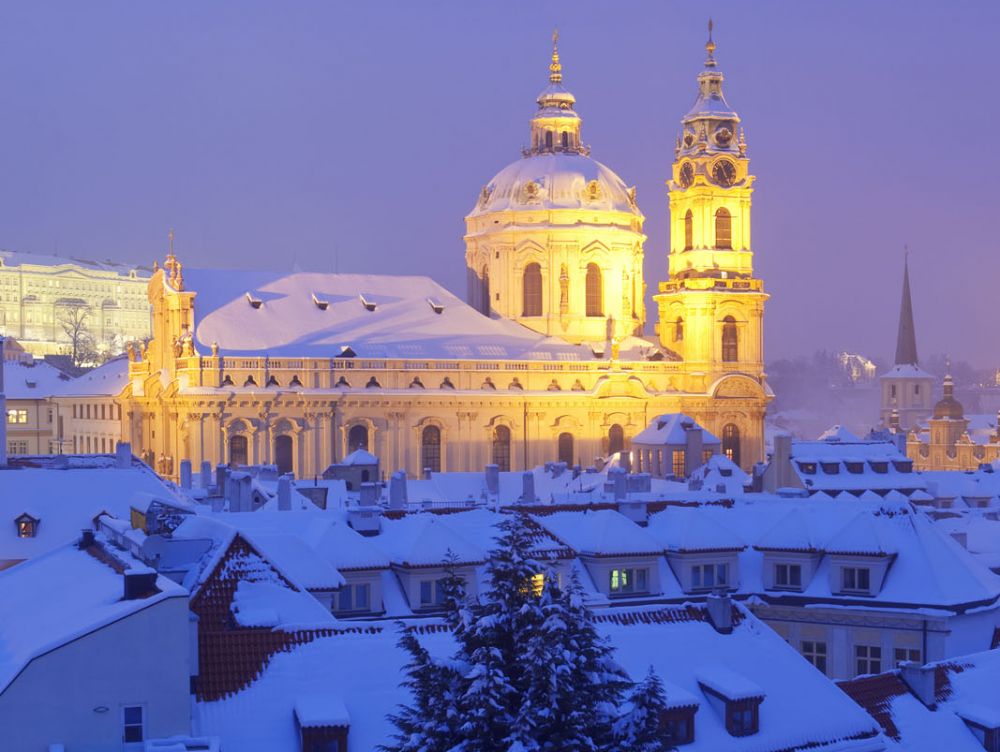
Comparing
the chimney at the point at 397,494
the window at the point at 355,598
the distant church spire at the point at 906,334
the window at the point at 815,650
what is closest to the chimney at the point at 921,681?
the window at the point at 815,650

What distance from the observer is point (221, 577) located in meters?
23.6

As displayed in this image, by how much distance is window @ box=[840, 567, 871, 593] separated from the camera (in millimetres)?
33125

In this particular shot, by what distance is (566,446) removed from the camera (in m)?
86.5

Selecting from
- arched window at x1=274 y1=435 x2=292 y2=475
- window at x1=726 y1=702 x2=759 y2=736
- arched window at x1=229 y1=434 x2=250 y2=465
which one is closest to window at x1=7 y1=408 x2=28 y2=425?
arched window at x1=229 y1=434 x2=250 y2=465

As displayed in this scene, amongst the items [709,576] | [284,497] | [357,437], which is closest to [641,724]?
[709,576]

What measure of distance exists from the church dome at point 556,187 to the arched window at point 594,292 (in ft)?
12.8

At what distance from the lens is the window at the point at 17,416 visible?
310ft

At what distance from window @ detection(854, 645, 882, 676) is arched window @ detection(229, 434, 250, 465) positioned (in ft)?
162

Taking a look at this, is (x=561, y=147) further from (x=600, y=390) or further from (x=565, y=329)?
(x=600, y=390)

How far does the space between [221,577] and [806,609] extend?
1496 centimetres

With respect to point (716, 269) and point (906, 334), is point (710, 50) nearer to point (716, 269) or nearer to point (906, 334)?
point (716, 269)

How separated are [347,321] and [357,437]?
24.8 feet

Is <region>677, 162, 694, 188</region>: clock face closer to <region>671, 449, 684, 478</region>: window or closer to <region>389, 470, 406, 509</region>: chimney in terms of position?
<region>671, 449, 684, 478</region>: window

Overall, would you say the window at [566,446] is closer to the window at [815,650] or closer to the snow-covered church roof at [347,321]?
the snow-covered church roof at [347,321]
